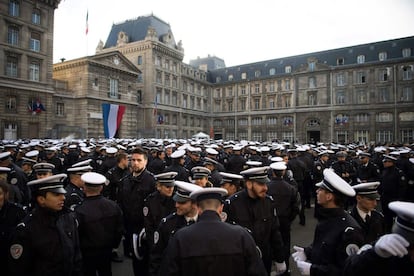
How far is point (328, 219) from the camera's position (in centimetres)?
318

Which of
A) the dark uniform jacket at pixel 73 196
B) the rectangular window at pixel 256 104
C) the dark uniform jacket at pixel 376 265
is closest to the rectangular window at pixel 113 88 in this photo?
the rectangular window at pixel 256 104

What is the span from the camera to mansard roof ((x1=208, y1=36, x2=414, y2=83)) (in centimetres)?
4631

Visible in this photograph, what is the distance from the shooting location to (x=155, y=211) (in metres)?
4.38

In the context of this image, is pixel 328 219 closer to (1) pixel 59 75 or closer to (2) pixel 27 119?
(2) pixel 27 119

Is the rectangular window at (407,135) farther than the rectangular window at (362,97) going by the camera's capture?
No

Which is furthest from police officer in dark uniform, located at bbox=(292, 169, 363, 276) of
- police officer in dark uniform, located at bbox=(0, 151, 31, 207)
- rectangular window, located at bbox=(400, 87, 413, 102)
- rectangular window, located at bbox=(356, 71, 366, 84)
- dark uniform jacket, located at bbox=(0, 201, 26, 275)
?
rectangular window, located at bbox=(356, 71, 366, 84)

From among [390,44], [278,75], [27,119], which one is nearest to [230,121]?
[278,75]

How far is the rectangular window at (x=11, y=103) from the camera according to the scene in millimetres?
28477

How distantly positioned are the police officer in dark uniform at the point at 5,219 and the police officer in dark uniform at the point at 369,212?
177 inches

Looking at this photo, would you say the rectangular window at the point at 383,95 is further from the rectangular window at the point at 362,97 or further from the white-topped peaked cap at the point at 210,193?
the white-topped peaked cap at the point at 210,193

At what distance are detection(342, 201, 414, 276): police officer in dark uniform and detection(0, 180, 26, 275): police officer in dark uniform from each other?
3.88 meters

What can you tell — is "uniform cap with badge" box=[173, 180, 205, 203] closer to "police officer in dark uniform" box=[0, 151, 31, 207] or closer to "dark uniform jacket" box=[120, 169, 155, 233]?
"dark uniform jacket" box=[120, 169, 155, 233]

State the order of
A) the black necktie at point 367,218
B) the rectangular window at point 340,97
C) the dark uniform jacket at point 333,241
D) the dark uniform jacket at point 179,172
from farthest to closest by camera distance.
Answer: the rectangular window at point 340,97 → the dark uniform jacket at point 179,172 → the black necktie at point 367,218 → the dark uniform jacket at point 333,241

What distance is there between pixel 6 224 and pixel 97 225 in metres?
1.10
